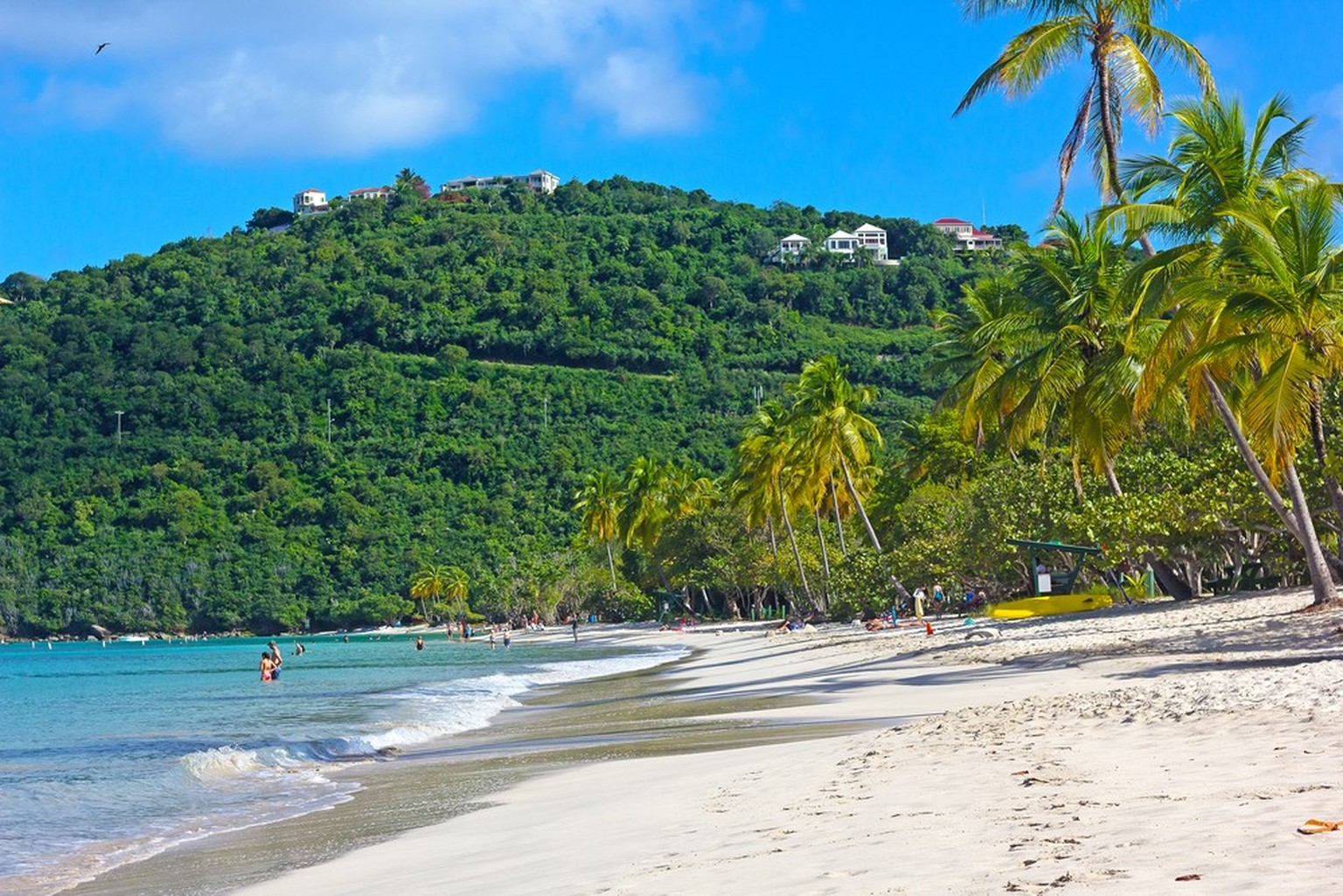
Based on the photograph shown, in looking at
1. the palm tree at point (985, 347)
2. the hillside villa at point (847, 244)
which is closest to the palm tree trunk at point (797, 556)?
the palm tree at point (985, 347)

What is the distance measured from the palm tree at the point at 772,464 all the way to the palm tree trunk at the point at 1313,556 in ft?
93.3

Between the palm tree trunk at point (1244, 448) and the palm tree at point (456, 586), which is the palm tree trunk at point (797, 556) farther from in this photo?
the palm tree at point (456, 586)

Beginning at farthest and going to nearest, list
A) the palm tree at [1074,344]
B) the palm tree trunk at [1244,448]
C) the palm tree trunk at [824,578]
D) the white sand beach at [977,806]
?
the palm tree trunk at [824,578] → the palm tree at [1074,344] → the palm tree trunk at [1244,448] → the white sand beach at [977,806]

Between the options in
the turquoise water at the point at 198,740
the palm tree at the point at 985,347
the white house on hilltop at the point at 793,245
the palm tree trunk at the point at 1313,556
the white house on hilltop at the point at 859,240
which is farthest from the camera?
the white house on hilltop at the point at 859,240

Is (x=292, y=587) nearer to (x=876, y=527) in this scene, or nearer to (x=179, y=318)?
(x=179, y=318)

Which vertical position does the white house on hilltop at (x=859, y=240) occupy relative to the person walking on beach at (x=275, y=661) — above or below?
above

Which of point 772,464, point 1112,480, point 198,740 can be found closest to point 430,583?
point 772,464

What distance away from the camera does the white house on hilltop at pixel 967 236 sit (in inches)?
6171

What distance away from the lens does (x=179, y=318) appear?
433 ft

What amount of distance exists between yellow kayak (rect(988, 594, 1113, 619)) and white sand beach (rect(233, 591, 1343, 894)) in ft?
43.7

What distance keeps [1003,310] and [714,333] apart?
9564 cm

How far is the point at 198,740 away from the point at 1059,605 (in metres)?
17.8

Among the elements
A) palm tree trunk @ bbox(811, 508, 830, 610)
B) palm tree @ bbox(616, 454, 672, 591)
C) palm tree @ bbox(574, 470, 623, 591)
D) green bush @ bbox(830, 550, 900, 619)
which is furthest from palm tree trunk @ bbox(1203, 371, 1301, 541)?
palm tree @ bbox(574, 470, 623, 591)

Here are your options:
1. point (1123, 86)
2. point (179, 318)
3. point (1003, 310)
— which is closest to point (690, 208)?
point (179, 318)
